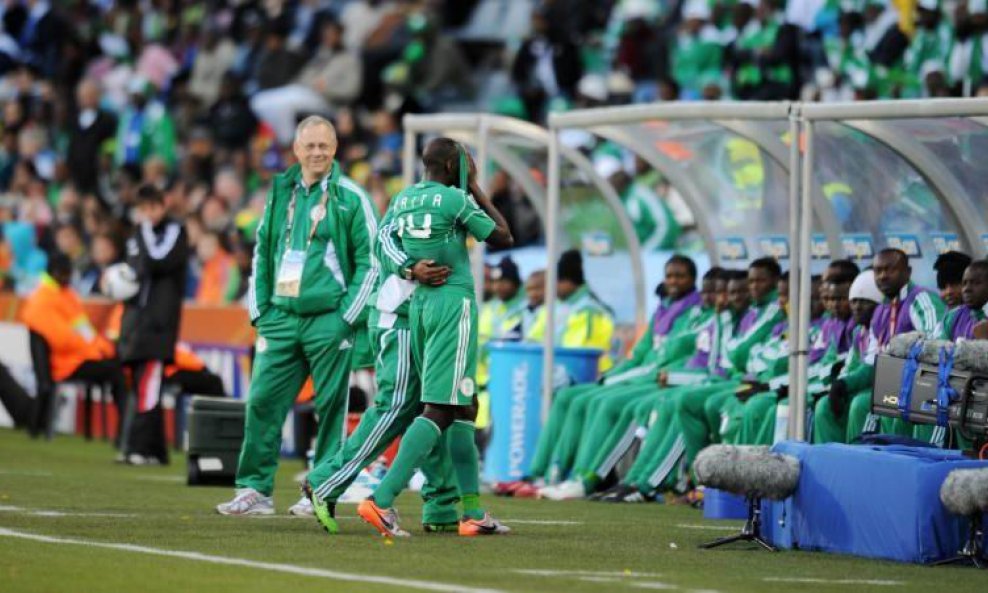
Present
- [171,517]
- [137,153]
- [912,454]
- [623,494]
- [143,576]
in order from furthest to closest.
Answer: [137,153], [623,494], [171,517], [912,454], [143,576]

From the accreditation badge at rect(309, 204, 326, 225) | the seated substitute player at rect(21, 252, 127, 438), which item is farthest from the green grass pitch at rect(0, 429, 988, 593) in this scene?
the seated substitute player at rect(21, 252, 127, 438)

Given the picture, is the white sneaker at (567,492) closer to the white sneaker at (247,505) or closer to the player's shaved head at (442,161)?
the white sneaker at (247,505)

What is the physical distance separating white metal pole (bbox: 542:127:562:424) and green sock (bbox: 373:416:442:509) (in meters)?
4.88

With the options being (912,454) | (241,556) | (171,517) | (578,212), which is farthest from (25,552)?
(578,212)

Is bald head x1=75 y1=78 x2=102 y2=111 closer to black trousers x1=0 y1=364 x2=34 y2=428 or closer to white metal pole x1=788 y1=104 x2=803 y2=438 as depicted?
black trousers x1=0 y1=364 x2=34 y2=428

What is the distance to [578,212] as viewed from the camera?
709 inches

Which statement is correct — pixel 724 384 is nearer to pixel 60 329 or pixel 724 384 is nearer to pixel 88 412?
pixel 60 329

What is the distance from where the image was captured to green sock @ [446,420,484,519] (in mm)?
11953

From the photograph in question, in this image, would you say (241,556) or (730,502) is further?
(730,502)

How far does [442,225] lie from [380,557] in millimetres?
1994

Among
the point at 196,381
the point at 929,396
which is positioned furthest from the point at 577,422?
the point at 196,381

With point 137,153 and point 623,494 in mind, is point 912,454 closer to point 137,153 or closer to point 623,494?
point 623,494

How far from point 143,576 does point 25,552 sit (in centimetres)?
115

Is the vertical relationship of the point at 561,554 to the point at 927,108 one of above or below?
below
